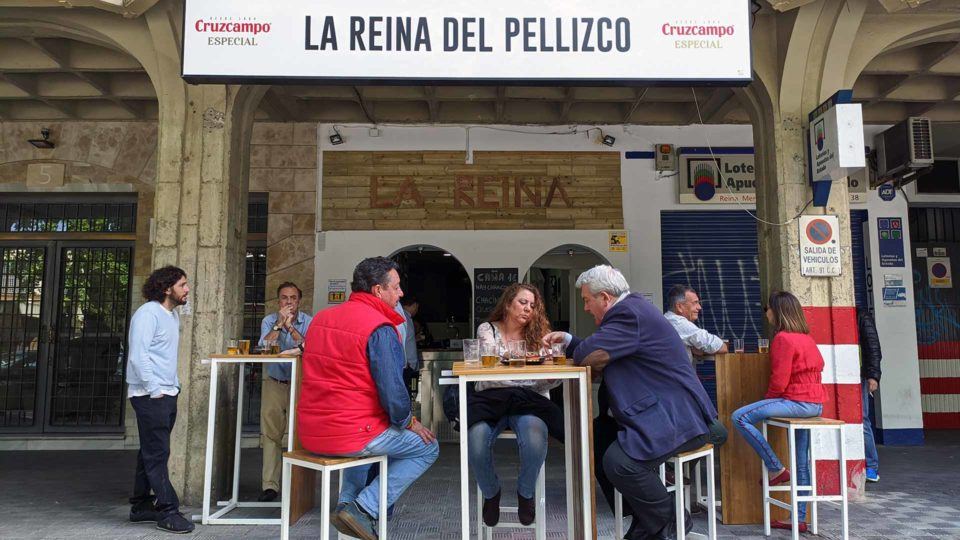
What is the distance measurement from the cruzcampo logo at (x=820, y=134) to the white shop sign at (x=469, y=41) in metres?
1.14

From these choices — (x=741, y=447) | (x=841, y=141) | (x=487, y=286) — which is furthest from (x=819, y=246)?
(x=487, y=286)

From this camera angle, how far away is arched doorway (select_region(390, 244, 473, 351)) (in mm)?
10328

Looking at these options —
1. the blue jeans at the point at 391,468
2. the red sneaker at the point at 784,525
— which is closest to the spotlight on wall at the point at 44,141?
the blue jeans at the point at 391,468

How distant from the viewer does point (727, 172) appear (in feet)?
25.8

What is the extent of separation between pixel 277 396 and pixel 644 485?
2916 mm

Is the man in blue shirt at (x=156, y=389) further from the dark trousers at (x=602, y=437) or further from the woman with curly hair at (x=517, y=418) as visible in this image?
the dark trousers at (x=602, y=437)

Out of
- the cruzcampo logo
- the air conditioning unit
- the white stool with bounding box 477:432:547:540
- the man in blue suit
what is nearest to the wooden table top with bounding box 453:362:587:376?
the man in blue suit

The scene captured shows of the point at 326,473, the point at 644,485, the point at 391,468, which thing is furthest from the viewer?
the point at 391,468

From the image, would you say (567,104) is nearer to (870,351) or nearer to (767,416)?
(870,351)

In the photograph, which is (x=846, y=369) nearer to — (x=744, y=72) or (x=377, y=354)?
(x=744, y=72)

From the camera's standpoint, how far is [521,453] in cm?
355

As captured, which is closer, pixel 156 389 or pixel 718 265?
pixel 156 389

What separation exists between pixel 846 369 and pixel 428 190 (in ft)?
15.3

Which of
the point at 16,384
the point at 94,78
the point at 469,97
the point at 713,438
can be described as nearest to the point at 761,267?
the point at 713,438
